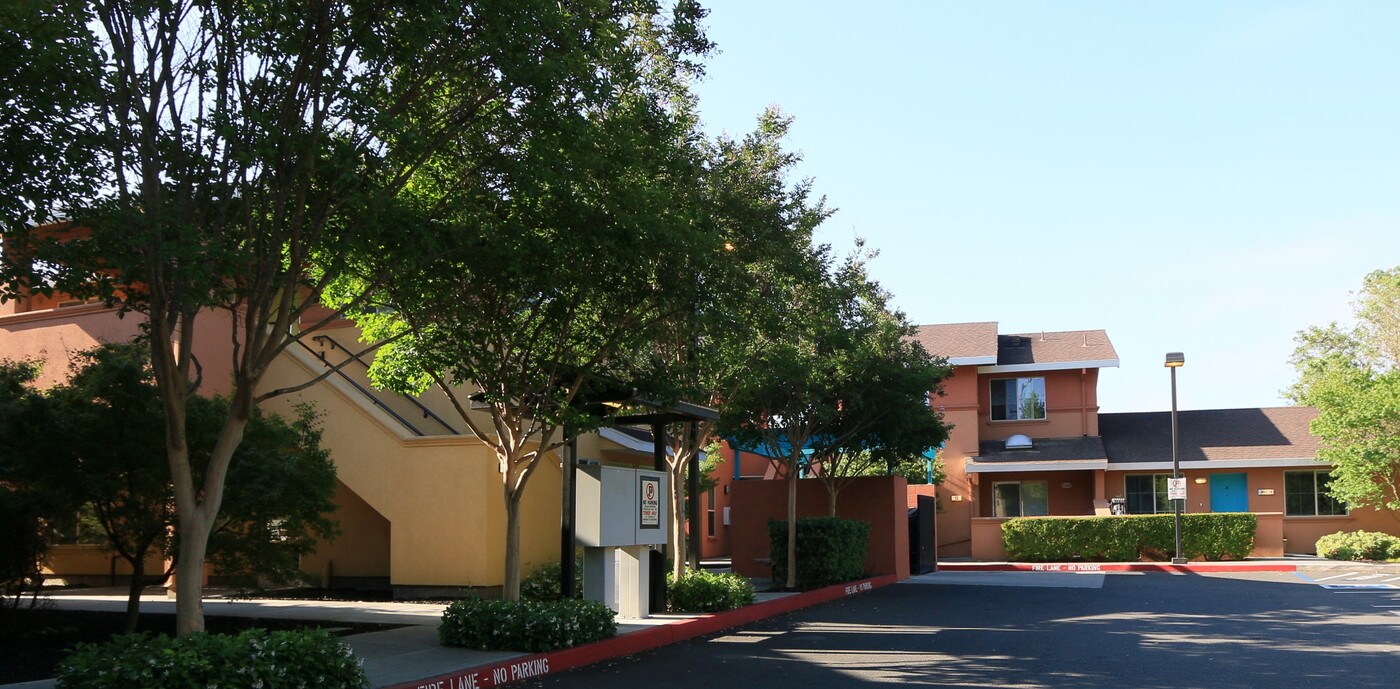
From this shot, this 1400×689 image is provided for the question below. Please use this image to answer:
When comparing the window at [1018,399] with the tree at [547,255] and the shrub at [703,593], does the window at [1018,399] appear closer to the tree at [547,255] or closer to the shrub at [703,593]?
the shrub at [703,593]

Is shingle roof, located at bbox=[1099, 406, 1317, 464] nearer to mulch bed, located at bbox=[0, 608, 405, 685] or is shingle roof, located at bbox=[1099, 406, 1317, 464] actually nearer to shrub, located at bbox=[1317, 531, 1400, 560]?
shrub, located at bbox=[1317, 531, 1400, 560]

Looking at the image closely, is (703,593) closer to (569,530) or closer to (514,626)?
(569,530)

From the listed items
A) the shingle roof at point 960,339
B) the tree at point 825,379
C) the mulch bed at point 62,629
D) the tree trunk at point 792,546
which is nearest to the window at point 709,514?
the shingle roof at point 960,339

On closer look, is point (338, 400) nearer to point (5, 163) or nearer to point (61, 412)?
point (61, 412)

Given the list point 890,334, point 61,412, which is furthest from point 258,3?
point 890,334

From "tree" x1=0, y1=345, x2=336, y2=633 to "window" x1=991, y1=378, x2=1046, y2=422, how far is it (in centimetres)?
2996

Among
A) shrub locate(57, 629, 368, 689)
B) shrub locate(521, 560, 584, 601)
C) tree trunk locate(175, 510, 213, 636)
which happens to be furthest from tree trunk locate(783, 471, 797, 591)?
tree trunk locate(175, 510, 213, 636)

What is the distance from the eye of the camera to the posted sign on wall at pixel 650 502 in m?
15.9

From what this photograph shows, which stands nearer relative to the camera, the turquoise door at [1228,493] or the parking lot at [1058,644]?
the parking lot at [1058,644]

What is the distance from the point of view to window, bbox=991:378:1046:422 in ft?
131

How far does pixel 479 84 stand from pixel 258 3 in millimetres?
2350

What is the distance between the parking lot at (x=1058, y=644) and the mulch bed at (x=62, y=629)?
4.78 meters

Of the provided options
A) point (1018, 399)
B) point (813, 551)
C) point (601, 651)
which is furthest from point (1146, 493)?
point (601, 651)

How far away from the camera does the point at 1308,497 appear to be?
36.5m
